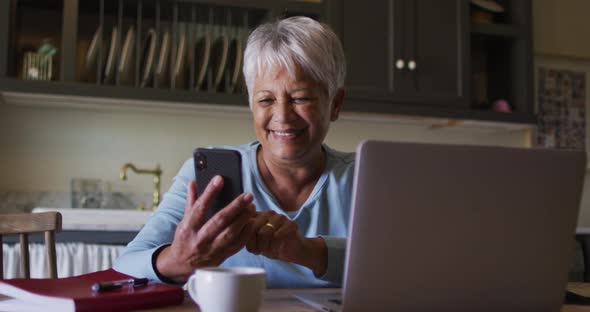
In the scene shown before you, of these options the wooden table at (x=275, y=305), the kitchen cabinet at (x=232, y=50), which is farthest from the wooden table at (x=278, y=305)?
the kitchen cabinet at (x=232, y=50)

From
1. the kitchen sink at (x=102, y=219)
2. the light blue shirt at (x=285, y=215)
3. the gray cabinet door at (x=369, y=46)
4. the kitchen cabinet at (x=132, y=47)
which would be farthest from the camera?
the gray cabinet door at (x=369, y=46)

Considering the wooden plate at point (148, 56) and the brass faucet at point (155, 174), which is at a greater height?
the wooden plate at point (148, 56)

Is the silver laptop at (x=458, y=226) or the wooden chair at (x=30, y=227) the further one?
the wooden chair at (x=30, y=227)

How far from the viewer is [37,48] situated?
2.54 m

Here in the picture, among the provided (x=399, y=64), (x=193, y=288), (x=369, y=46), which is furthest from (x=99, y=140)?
(x=193, y=288)

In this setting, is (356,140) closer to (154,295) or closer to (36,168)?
(36,168)

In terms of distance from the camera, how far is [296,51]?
124cm

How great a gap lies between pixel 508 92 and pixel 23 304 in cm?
277

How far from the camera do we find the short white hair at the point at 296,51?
1244 millimetres

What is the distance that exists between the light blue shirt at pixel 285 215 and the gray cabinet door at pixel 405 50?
137 cm

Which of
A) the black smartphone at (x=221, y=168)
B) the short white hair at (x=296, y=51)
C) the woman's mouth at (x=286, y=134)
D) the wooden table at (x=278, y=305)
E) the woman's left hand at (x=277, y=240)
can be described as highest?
the short white hair at (x=296, y=51)

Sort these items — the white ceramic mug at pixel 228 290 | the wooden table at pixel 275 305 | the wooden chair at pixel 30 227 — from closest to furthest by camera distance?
the white ceramic mug at pixel 228 290
the wooden table at pixel 275 305
the wooden chair at pixel 30 227

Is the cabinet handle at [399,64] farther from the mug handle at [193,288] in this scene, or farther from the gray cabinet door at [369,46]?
the mug handle at [193,288]

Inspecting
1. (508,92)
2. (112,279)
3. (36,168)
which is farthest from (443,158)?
(508,92)
